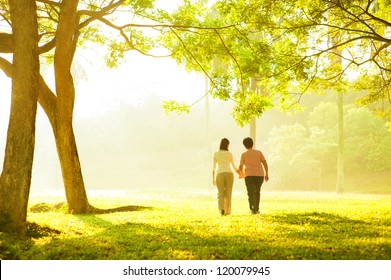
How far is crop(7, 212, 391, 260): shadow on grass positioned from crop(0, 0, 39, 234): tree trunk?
118cm

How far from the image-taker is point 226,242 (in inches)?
324

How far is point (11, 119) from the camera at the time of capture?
369 inches

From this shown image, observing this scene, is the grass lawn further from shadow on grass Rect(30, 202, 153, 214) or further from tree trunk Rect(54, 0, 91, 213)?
shadow on grass Rect(30, 202, 153, 214)

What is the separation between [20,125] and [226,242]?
4831 millimetres

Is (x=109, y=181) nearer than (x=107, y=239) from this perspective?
No

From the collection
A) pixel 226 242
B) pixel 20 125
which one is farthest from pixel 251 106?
pixel 20 125

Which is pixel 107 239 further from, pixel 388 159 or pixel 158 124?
pixel 158 124

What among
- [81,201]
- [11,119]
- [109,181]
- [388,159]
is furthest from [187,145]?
[11,119]

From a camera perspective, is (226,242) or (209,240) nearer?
A: (226,242)

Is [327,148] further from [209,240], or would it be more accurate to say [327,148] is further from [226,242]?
[226,242]

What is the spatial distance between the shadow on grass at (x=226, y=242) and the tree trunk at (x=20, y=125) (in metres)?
1.18

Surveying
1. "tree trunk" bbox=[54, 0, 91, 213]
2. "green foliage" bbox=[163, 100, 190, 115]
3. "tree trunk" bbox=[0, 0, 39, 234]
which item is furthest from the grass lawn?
"green foliage" bbox=[163, 100, 190, 115]

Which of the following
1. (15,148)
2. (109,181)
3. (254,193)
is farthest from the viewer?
(109,181)
